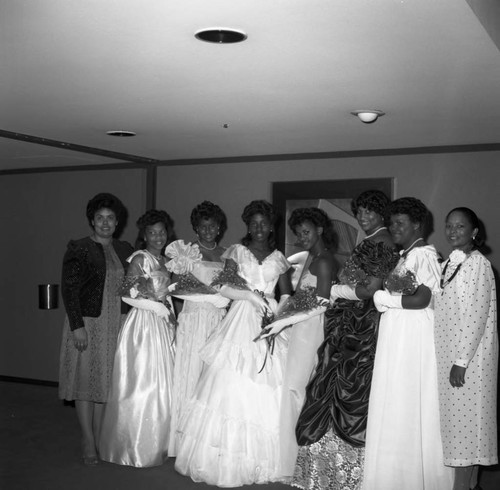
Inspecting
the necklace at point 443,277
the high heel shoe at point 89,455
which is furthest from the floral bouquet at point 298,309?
the high heel shoe at point 89,455

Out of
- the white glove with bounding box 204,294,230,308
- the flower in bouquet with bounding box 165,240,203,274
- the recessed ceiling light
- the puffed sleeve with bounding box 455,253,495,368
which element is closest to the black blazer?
the flower in bouquet with bounding box 165,240,203,274

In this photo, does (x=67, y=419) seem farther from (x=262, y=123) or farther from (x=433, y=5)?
(x=433, y=5)

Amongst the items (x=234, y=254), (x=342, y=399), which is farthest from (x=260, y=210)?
(x=342, y=399)

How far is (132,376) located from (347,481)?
1.62 metres

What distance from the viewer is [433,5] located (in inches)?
111

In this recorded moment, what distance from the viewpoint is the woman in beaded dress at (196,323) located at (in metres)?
5.11

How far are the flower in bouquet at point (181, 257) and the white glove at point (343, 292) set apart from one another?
1.09 metres

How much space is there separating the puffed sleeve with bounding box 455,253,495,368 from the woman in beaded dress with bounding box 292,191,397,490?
0.43 meters

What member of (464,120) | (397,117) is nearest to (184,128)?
(397,117)

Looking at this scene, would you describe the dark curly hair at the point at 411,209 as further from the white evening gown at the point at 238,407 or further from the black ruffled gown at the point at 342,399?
the white evening gown at the point at 238,407

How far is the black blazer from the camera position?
498cm

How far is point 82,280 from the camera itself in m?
5.02

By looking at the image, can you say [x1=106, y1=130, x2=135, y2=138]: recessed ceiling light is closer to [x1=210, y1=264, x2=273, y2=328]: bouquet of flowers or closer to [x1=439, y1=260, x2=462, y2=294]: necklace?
[x1=210, y1=264, x2=273, y2=328]: bouquet of flowers

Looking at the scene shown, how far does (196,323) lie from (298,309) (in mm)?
936
